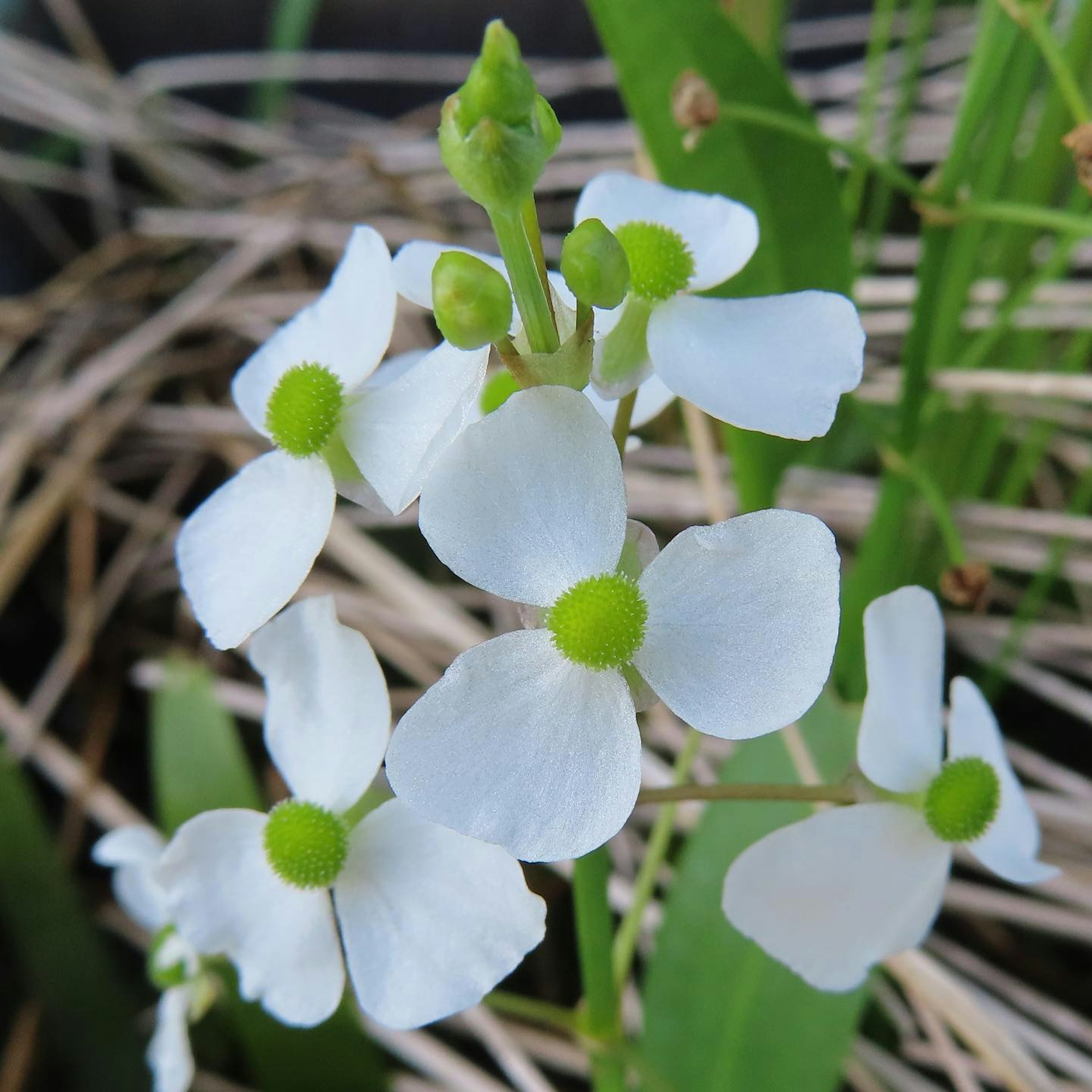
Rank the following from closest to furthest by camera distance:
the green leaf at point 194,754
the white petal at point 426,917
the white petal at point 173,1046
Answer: the white petal at point 426,917 → the white petal at point 173,1046 → the green leaf at point 194,754

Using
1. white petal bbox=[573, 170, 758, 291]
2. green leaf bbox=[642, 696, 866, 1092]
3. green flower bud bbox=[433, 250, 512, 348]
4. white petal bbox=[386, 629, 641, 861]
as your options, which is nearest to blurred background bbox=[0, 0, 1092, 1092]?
green leaf bbox=[642, 696, 866, 1092]

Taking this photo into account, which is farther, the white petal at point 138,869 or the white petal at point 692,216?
the white petal at point 138,869

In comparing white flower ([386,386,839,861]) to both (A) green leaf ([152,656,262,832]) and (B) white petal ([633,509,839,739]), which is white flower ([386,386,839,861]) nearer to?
(B) white petal ([633,509,839,739])

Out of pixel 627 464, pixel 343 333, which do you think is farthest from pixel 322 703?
pixel 627 464

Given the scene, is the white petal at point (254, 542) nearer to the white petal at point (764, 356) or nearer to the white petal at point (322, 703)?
the white petal at point (322, 703)

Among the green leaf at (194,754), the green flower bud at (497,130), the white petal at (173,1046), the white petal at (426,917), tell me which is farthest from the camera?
the green leaf at (194,754)

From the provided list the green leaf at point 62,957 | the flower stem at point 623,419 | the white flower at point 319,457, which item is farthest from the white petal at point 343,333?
the green leaf at point 62,957

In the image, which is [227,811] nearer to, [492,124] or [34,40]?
[492,124]
